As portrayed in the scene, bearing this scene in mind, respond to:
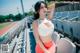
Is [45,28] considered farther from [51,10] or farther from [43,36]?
[51,10]

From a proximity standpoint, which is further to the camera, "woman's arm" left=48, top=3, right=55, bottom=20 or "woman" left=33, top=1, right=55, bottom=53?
"woman's arm" left=48, top=3, right=55, bottom=20

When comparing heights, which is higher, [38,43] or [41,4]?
[41,4]

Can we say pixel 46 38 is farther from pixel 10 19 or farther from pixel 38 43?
pixel 10 19

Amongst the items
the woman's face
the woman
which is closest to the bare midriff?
the woman

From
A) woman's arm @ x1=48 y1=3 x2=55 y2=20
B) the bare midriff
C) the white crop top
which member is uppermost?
woman's arm @ x1=48 y1=3 x2=55 y2=20

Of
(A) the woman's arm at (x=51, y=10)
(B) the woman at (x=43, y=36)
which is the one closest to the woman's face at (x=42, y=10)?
(B) the woman at (x=43, y=36)

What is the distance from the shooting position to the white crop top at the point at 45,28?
7.00 feet

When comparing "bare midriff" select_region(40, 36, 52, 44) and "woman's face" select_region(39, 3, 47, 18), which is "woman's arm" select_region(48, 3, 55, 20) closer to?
"woman's face" select_region(39, 3, 47, 18)

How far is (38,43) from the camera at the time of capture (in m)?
2.17

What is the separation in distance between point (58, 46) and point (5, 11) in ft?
6.49

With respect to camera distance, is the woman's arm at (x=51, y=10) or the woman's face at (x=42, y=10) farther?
the woman's arm at (x=51, y=10)

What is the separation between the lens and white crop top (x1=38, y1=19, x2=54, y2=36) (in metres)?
2.13

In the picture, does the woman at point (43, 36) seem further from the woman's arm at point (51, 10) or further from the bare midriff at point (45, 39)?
the woman's arm at point (51, 10)

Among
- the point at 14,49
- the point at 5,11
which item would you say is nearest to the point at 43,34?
the point at 14,49
